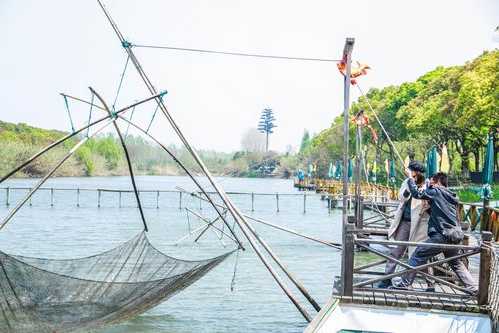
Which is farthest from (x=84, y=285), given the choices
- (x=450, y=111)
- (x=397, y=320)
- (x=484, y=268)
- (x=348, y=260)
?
(x=450, y=111)

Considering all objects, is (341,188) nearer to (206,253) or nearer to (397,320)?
(206,253)

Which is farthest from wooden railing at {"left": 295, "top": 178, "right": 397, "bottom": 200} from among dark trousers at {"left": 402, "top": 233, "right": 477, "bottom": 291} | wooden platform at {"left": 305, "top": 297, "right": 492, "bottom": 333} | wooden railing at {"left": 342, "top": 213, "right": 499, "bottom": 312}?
wooden platform at {"left": 305, "top": 297, "right": 492, "bottom": 333}

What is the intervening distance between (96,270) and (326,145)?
72344 millimetres

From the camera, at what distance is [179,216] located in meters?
45.4

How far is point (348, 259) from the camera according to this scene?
312 inches

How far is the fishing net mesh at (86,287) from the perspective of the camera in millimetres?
9609

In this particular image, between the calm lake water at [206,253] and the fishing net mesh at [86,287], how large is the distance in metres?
1.91

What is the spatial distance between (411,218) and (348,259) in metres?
1.51

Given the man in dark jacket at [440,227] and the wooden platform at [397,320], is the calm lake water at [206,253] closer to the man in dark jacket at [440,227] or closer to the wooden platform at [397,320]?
the man in dark jacket at [440,227]

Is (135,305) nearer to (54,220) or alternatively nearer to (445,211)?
(445,211)

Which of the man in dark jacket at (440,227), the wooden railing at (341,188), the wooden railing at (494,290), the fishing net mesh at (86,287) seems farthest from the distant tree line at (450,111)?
the wooden railing at (494,290)

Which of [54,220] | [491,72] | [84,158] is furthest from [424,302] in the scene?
[84,158]

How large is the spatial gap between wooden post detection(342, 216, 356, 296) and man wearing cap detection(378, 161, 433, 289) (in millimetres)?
853

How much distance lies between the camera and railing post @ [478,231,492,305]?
7.62m
